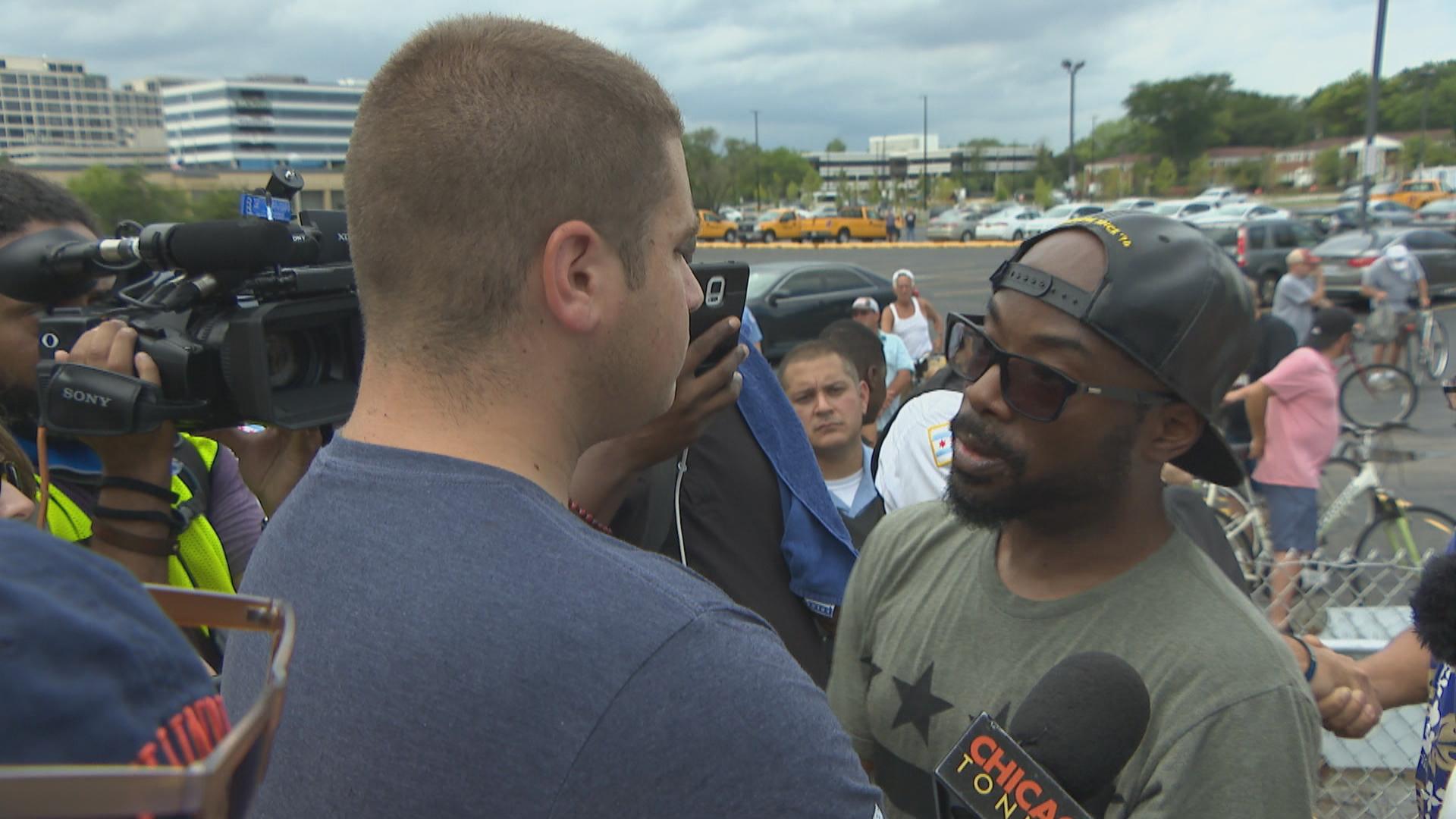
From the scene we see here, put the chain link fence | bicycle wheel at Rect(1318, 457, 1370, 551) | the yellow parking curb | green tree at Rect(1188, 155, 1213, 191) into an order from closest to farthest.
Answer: the chain link fence, bicycle wheel at Rect(1318, 457, 1370, 551), the yellow parking curb, green tree at Rect(1188, 155, 1213, 191)

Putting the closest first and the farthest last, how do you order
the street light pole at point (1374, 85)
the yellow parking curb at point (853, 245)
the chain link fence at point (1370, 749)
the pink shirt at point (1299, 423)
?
1. the chain link fence at point (1370, 749)
2. the pink shirt at point (1299, 423)
3. the street light pole at point (1374, 85)
4. the yellow parking curb at point (853, 245)

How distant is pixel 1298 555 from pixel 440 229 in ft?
20.3

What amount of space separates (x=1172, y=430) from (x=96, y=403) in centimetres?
202

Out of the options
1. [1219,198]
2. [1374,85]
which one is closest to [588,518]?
[1374,85]

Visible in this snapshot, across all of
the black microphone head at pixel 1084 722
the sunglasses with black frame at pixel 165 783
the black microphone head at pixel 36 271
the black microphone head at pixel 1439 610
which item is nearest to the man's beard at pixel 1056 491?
the black microphone head at pixel 1084 722

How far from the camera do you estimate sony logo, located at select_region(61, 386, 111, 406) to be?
6.51ft

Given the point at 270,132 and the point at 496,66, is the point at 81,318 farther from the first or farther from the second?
the point at 270,132

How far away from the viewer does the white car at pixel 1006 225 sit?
148ft

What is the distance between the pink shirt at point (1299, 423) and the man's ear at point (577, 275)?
19.8 ft

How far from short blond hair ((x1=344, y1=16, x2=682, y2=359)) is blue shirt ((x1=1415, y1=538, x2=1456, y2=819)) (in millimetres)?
2039

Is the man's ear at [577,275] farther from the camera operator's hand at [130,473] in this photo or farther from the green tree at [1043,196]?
the green tree at [1043,196]

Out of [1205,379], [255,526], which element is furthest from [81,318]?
[1205,379]

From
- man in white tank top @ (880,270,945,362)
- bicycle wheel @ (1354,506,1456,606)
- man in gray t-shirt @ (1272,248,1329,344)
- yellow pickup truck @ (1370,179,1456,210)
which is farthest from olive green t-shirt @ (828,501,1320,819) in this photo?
yellow pickup truck @ (1370,179,1456,210)

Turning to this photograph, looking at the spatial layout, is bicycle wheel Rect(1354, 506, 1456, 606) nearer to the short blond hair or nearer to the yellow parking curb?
the short blond hair
